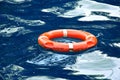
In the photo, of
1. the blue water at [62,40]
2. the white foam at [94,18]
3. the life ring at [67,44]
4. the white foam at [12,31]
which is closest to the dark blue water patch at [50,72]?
the blue water at [62,40]

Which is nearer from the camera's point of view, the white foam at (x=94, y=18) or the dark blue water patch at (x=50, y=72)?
the dark blue water patch at (x=50, y=72)

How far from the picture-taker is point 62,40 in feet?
14.3

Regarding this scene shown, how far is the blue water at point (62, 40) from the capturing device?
3595 mm

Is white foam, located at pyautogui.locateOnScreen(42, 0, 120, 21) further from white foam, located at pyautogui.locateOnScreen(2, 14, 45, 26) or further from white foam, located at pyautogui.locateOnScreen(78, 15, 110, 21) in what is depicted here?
white foam, located at pyautogui.locateOnScreen(2, 14, 45, 26)

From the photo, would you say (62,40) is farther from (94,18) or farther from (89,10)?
(89,10)

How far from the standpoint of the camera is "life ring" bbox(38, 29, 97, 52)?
396cm

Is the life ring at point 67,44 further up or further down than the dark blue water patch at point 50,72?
further up

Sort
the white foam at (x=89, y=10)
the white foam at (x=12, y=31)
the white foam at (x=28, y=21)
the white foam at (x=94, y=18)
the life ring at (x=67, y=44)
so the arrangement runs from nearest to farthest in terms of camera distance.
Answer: the life ring at (x=67, y=44), the white foam at (x=12, y=31), the white foam at (x=28, y=21), the white foam at (x=94, y=18), the white foam at (x=89, y=10)

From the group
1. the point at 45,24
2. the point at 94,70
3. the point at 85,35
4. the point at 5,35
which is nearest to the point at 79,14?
the point at 45,24

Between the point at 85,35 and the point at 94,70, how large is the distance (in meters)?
0.75

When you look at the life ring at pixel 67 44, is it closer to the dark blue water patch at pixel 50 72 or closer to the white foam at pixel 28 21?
the dark blue water patch at pixel 50 72

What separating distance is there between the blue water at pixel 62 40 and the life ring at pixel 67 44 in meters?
0.08

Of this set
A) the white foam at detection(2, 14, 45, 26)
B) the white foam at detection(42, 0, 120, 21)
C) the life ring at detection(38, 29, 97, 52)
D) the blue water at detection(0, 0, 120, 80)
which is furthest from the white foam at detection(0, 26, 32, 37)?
the white foam at detection(42, 0, 120, 21)

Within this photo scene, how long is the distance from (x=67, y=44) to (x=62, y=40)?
1.36 feet
